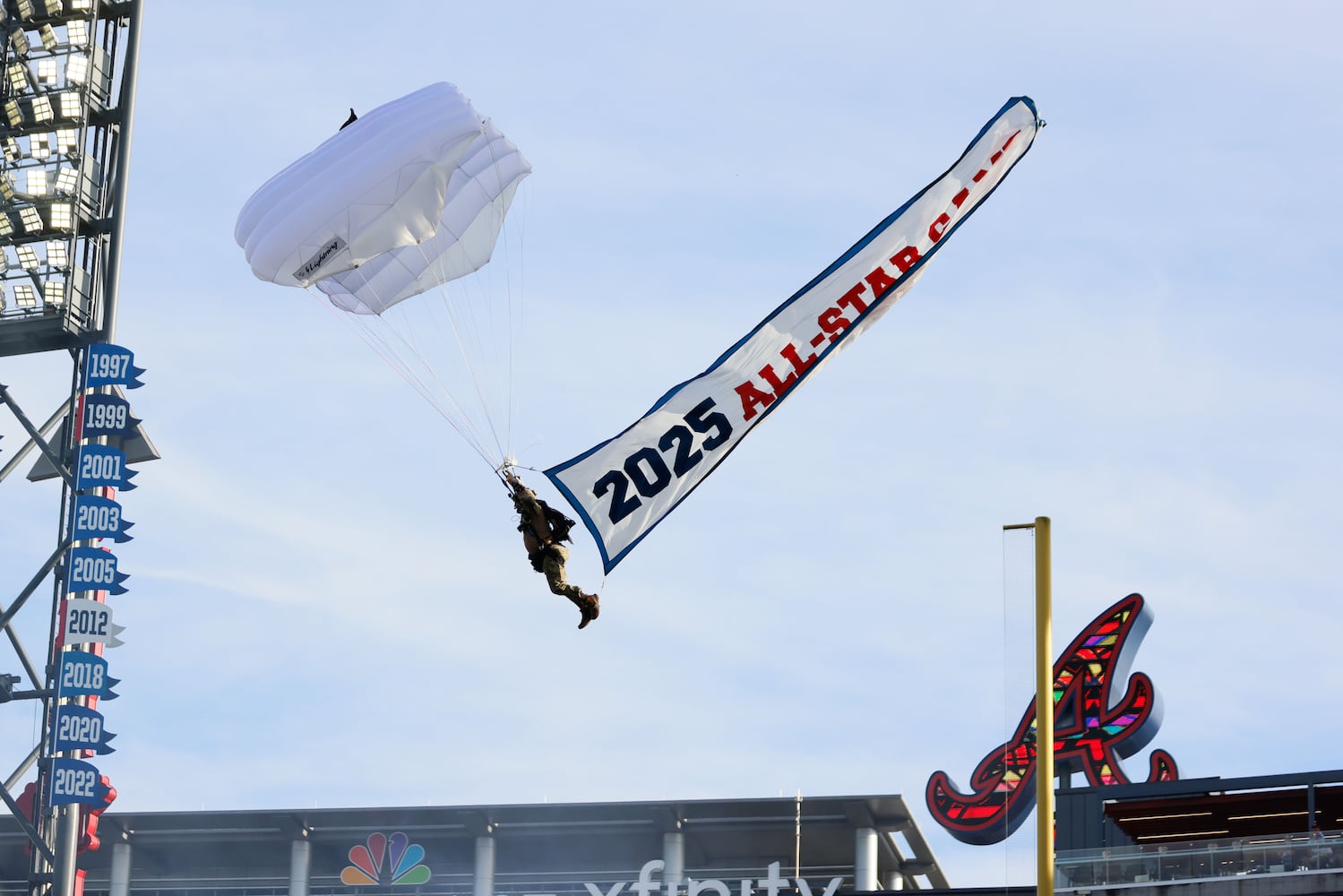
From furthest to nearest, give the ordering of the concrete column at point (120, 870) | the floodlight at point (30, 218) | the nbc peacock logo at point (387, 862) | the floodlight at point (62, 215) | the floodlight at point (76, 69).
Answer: the concrete column at point (120, 870) → the nbc peacock logo at point (387, 862) → the floodlight at point (76, 69) → the floodlight at point (30, 218) → the floodlight at point (62, 215)

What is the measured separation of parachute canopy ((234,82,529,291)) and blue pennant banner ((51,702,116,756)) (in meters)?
22.8

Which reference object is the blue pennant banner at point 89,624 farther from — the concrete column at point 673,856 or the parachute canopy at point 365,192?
the parachute canopy at point 365,192

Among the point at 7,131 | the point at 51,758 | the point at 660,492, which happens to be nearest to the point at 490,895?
the point at 51,758

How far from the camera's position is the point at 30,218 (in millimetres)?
54875

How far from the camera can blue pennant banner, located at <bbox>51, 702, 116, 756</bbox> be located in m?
51.1

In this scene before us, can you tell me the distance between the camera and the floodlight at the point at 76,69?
182 ft

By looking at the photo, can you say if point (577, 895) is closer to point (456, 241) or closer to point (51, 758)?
point (51, 758)

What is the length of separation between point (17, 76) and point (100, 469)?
11.5 m

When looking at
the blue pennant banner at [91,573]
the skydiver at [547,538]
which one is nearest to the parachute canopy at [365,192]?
the skydiver at [547,538]

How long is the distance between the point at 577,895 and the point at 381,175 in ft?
121

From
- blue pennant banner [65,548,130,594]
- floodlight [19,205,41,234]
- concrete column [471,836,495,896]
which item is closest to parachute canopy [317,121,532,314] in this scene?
blue pennant banner [65,548,130,594]

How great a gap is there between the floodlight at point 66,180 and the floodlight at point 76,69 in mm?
2537

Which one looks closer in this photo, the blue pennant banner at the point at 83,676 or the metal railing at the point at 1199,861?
the metal railing at the point at 1199,861

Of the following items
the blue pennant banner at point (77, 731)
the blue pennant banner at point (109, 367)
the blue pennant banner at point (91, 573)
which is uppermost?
the blue pennant banner at point (109, 367)
